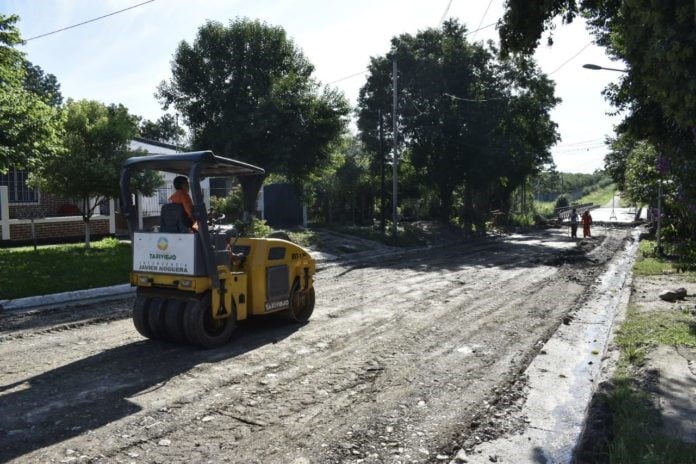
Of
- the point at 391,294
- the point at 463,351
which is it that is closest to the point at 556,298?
the point at 391,294

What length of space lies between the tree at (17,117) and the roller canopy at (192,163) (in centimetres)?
599

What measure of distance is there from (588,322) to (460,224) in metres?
28.6

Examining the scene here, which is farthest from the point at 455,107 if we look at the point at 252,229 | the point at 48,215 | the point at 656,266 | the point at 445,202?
the point at 48,215

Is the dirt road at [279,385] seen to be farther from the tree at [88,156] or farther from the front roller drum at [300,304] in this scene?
the tree at [88,156]

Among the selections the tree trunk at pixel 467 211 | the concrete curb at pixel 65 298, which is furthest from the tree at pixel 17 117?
the tree trunk at pixel 467 211

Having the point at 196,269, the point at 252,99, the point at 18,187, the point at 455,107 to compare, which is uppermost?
the point at 455,107

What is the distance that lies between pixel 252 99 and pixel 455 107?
14.5 m

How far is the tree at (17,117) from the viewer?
12094 mm

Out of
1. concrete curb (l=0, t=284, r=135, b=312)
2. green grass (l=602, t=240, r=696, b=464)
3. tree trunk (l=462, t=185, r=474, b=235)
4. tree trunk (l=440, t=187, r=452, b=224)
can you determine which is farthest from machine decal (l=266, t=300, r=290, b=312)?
tree trunk (l=462, t=185, r=474, b=235)

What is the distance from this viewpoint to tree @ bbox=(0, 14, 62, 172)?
12094 millimetres

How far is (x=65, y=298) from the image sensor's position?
11.4 metres

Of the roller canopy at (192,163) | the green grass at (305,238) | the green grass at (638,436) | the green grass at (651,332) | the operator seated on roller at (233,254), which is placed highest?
the roller canopy at (192,163)

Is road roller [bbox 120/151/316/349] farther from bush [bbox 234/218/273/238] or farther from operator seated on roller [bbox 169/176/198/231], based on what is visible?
bush [bbox 234/218/273/238]

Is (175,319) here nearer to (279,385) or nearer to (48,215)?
(279,385)
